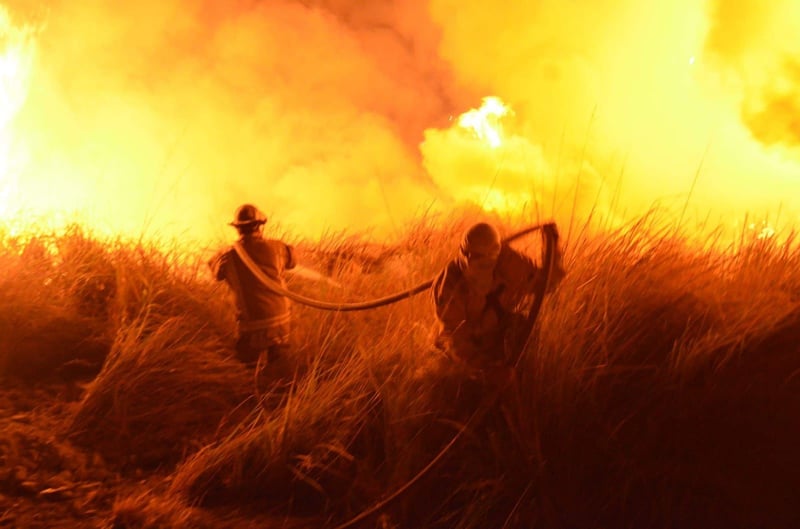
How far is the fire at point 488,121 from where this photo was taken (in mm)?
9328

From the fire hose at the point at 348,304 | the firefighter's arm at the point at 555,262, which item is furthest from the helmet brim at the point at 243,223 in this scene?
the firefighter's arm at the point at 555,262

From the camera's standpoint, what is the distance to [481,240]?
318 cm

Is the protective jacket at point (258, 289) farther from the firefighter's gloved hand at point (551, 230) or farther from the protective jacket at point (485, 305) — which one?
the firefighter's gloved hand at point (551, 230)

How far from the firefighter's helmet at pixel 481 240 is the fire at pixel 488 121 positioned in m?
6.23

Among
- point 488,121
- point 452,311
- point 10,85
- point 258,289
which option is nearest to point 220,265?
point 258,289

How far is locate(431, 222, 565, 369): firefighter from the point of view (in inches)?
129

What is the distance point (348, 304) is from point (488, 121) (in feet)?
20.8

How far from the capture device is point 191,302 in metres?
4.54

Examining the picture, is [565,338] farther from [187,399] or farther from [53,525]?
[53,525]

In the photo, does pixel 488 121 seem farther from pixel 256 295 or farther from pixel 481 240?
pixel 481 240

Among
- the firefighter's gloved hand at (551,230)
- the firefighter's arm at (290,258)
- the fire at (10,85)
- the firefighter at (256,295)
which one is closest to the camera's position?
the firefighter's gloved hand at (551,230)

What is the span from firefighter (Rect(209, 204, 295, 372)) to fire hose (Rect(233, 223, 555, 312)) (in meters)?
0.08

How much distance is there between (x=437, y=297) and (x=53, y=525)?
1929 mm

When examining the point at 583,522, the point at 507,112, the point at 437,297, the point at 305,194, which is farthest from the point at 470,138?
the point at 583,522
